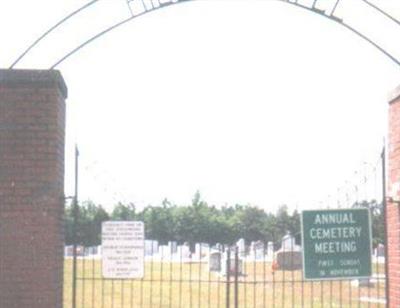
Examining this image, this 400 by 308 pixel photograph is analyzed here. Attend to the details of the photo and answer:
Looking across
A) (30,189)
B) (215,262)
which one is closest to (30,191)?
(30,189)

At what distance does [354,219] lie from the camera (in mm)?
7730

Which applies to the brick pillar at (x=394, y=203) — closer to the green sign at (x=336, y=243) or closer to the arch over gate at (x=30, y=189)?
the green sign at (x=336, y=243)

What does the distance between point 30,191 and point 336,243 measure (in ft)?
10.5

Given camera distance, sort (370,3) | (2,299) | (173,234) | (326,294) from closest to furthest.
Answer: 1. (2,299)
2. (370,3)
3. (326,294)
4. (173,234)

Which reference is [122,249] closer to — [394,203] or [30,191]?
[30,191]

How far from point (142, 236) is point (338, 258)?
6.85 ft

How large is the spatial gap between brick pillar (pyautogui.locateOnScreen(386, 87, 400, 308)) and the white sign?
2.67 meters

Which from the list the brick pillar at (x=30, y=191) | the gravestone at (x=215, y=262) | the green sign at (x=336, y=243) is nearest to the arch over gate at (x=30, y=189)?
the brick pillar at (x=30, y=191)

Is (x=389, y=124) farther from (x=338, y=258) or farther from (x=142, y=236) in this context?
(x=142, y=236)

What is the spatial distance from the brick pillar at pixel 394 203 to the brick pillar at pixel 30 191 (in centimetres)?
347

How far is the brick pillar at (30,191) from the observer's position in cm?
687

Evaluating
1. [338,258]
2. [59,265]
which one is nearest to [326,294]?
[338,258]

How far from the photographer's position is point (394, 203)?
766 cm

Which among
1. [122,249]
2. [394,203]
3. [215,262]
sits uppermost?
[394,203]
